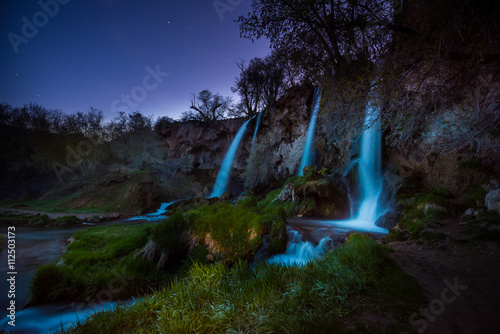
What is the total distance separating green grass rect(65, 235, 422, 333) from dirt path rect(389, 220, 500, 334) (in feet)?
0.75

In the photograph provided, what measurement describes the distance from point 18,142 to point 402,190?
4641 centimetres

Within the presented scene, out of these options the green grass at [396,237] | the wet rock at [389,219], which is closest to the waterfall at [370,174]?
the wet rock at [389,219]

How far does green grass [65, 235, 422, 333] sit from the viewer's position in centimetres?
241

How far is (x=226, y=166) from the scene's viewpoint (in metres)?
29.3

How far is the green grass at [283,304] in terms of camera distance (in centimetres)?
241

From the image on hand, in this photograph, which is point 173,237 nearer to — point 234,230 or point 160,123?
point 234,230

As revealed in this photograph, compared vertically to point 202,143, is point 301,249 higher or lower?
lower

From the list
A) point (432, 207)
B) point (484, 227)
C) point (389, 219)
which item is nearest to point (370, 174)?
point (389, 219)

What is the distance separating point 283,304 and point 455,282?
10.6 ft

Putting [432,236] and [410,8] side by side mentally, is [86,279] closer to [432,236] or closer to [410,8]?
[432,236]

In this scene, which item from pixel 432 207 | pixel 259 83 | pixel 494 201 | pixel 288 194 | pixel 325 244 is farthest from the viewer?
pixel 259 83

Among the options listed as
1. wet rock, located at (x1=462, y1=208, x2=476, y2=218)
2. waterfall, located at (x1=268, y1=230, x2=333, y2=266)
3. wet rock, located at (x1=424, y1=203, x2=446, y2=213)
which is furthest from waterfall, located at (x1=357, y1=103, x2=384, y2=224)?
waterfall, located at (x1=268, y1=230, x2=333, y2=266)

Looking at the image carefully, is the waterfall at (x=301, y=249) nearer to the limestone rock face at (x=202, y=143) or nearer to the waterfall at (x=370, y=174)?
the waterfall at (x=370, y=174)

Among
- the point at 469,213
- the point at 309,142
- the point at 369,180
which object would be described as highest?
the point at 309,142
